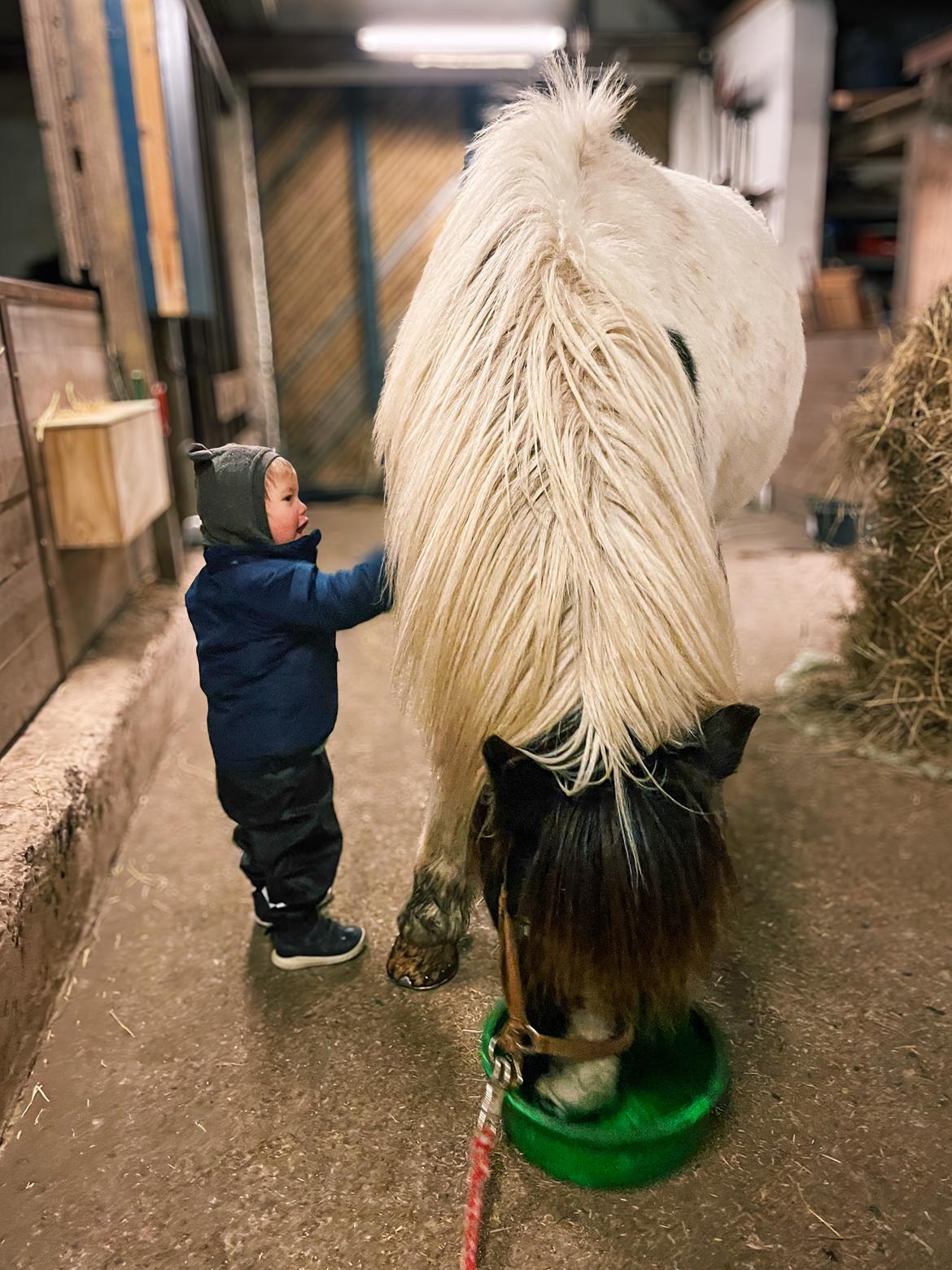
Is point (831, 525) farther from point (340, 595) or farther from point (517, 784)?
point (517, 784)

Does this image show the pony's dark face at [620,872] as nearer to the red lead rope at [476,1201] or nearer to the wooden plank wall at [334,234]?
the red lead rope at [476,1201]

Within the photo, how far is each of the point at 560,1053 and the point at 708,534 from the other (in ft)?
2.28

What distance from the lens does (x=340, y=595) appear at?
4.30ft

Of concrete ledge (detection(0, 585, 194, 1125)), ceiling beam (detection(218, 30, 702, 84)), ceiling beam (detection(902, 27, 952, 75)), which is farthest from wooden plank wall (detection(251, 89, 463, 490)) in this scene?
concrete ledge (detection(0, 585, 194, 1125))

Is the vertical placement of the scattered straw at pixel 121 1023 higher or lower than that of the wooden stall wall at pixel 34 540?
lower

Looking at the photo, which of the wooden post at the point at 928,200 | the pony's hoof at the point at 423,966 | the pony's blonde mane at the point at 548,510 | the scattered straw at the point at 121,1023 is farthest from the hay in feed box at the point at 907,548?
the wooden post at the point at 928,200

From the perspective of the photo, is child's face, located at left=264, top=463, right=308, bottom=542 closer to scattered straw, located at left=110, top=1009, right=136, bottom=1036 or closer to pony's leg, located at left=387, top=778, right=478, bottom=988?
pony's leg, located at left=387, top=778, right=478, bottom=988

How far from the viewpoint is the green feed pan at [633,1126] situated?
1.17 metres

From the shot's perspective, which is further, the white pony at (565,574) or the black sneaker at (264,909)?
the black sneaker at (264,909)

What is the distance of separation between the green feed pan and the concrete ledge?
79 cm

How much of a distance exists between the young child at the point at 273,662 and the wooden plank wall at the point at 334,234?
17.8 ft

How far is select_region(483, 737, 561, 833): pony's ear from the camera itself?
3.20 feet

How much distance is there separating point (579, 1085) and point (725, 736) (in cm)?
51

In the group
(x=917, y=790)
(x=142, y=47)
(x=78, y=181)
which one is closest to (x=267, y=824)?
(x=917, y=790)
